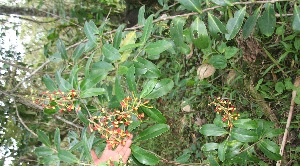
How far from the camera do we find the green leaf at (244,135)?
1.50m

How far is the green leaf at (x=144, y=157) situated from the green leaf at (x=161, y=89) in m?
0.21

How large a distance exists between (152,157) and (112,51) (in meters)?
0.41

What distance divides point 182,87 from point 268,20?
4.70 feet

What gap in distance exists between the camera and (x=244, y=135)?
1.51m

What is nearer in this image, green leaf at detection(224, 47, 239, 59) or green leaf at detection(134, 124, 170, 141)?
green leaf at detection(134, 124, 170, 141)

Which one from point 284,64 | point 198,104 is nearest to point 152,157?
point 284,64

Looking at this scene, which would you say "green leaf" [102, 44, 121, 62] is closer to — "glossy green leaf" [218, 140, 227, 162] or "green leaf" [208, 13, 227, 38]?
"green leaf" [208, 13, 227, 38]

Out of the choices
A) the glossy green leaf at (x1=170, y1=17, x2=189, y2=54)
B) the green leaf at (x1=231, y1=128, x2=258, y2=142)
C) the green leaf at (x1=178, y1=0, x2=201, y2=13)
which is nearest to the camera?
the green leaf at (x1=178, y1=0, x2=201, y2=13)

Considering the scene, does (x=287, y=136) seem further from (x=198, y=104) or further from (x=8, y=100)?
(x=8, y=100)

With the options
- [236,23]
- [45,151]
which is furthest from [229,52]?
[45,151]

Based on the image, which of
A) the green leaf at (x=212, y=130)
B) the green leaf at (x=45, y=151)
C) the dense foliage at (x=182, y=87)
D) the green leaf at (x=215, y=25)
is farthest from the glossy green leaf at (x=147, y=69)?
the green leaf at (x=45, y=151)

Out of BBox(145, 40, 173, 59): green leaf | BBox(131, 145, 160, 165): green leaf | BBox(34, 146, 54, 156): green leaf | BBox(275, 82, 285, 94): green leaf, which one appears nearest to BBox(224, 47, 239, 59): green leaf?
BBox(275, 82, 285, 94): green leaf

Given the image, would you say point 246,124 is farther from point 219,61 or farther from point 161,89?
point 219,61

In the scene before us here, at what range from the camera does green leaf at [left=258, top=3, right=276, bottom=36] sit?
1.38 m
